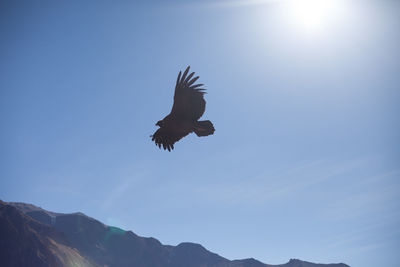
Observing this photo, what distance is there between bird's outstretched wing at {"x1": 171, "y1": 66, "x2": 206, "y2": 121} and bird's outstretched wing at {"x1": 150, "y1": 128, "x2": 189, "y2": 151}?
3.34 feet

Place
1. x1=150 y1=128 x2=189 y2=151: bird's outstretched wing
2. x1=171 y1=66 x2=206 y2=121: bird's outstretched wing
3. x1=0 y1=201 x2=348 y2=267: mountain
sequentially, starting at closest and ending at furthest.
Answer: x1=171 y1=66 x2=206 y2=121: bird's outstretched wing → x1=150 y1=128 x2=189 y2=151: bird's outstretched wing → x1=0 y1=201 x2=348 y2=267: mountain

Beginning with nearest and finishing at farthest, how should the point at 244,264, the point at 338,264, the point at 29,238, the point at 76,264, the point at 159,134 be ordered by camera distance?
the point at 159,134 < the point at 29,238 < the point at 76,264 < the point at 338,264 < the point at 244,264

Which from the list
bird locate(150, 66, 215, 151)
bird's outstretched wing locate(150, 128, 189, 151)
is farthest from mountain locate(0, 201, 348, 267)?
bird locate(150, 66, 215, 151)

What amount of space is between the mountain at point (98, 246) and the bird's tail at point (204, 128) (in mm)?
111991

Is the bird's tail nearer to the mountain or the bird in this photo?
the bird

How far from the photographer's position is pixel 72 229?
152500 millimetres

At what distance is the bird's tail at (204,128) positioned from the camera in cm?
848

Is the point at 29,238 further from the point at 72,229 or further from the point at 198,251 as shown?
the point at 198,251

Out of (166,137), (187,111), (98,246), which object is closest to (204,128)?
(187,111)

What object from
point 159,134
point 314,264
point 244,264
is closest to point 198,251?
point 244,264

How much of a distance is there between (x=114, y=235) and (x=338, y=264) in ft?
375

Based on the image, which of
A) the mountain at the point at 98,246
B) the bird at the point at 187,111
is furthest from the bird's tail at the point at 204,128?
the mountain at the point at 98,246

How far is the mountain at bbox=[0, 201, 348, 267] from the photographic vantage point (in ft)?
339

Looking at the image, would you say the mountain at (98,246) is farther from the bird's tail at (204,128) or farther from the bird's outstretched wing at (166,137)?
the bird's tail at (204,128)
